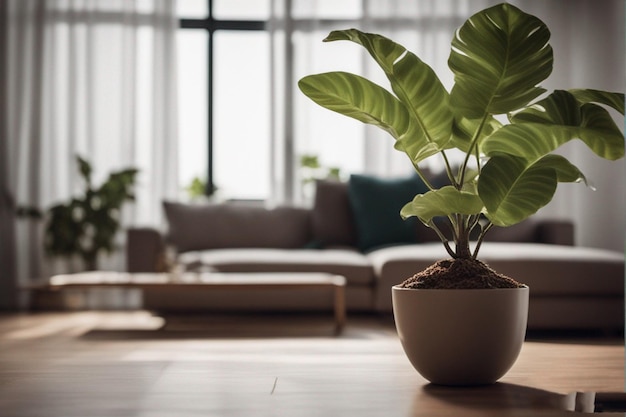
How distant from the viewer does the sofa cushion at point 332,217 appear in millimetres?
5051

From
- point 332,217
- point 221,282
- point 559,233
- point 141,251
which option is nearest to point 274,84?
point 332,217

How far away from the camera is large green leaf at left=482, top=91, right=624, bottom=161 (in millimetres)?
1560

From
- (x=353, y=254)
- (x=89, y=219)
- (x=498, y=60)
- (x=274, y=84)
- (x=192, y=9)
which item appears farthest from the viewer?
(x=192, y=9)

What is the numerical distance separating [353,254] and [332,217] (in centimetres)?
49

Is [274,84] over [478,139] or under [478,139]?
over

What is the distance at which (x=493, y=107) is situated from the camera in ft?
5.24

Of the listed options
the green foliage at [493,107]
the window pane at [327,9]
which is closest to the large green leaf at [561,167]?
the green foliage at [493,107]

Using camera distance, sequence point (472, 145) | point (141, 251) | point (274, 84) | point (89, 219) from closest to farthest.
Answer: point (472, 145), point (141, 251), point (89, 219), point (274, 84)

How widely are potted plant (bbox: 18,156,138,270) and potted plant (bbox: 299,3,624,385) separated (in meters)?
3.80

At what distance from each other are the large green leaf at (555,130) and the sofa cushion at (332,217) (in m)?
3.43

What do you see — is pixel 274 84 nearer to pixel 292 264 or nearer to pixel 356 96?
pixel 292 264

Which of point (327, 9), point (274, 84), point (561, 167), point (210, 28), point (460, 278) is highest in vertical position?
point (327, 9)

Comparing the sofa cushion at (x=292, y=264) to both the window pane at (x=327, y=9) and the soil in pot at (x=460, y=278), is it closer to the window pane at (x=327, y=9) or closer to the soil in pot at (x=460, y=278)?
the window pane at (x=327, y=9)

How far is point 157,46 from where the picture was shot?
18.7 ft
